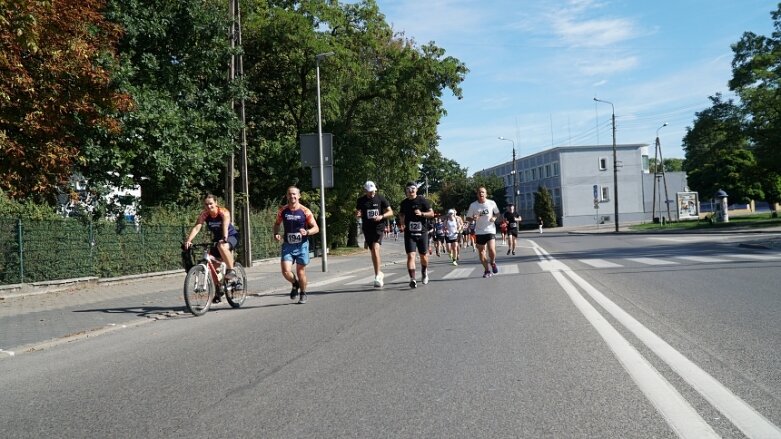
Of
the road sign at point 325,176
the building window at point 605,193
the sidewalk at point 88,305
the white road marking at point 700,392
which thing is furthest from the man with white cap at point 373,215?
the building window at point 605,193

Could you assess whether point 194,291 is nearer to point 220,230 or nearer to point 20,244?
point 220,230

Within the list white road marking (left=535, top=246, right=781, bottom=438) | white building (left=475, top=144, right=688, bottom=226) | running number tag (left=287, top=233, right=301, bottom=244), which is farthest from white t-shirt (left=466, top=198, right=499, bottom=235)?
white building (left=475, top=144, right=688, bottom=226)

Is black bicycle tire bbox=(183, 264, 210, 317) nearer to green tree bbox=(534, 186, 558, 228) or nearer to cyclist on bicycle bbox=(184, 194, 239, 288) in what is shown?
cyclist on bicycle bbox=(184, 194, 239, 288)

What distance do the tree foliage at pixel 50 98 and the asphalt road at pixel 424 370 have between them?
13.0 feet

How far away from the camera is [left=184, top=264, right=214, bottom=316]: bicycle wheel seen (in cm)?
927

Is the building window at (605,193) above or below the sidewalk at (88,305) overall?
above

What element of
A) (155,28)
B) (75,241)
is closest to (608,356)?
(75,241)

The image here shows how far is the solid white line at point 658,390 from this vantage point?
3.62 m

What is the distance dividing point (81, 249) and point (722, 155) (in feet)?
244

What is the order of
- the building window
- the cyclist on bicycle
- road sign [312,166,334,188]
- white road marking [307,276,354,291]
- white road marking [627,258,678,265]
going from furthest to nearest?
the building window < road sign [312,166,334,188] < white road marking [627,258,678,265] < white road marking [307,276,354,291] < the cyclist on bicycle

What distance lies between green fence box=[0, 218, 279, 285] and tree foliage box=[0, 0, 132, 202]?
0.79 m

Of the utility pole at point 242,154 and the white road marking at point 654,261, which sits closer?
the white road marking at point 654,261

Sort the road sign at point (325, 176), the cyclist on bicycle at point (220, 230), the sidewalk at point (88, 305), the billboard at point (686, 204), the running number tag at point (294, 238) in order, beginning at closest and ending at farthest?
the sidewalk at point (88, 305)
the cyclist on bicycle at point (220, 230)
the running number tag at point (294, 238)
the road sign at point (325, 176)
the billboard at point (686, 204)

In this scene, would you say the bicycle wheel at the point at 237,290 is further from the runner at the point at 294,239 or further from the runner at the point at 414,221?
the runner at the point at 414,221
